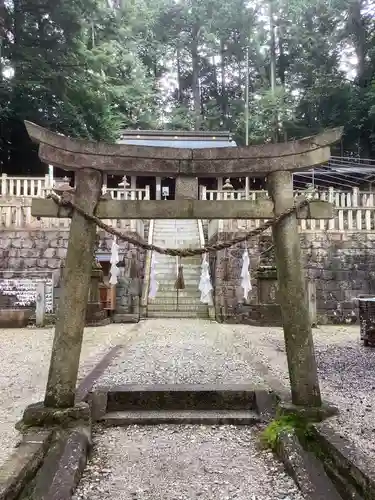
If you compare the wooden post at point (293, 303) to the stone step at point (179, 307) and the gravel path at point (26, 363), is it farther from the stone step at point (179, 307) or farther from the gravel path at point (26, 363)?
the stone step at point (179, 307)

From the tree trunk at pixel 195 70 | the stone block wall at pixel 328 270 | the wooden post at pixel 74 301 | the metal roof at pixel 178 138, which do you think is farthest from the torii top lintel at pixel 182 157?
the tree trunk at pixel 195 70

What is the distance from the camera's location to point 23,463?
261 centimetres

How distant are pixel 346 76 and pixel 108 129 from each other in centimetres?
1384

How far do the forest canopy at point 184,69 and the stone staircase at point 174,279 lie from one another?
711 cm

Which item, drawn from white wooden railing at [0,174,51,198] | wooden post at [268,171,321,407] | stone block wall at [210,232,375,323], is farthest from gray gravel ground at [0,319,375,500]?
white wooden railing at [0,174,51,198]

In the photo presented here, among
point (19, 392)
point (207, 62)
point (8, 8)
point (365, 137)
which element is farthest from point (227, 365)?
point (207, 62)

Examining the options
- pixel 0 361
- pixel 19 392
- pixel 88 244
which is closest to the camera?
pixel 88 244

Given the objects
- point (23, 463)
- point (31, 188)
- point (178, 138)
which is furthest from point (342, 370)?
point (178, 138)

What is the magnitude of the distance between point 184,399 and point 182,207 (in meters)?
1.94

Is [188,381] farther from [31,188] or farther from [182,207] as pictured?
[31,188]

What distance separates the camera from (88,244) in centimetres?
365

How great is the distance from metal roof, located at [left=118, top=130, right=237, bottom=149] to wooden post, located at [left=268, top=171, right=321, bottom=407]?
18.8m

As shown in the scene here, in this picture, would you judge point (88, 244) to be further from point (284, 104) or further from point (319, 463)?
point (284, 104)

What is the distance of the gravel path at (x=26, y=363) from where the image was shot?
3.67 m
